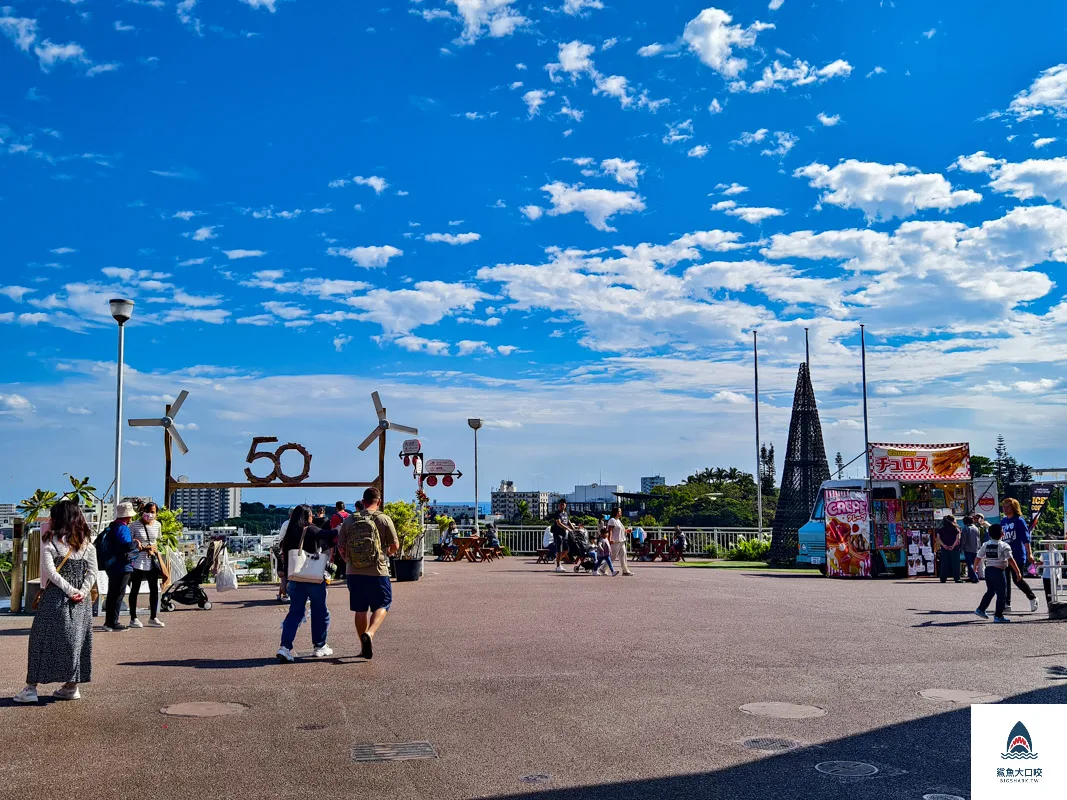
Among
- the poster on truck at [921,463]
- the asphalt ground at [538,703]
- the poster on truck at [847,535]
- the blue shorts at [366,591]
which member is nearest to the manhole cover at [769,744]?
the asphalt ground at [538,703]

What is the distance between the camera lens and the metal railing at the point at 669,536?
1391 inches

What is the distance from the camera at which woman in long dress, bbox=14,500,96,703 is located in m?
8.24

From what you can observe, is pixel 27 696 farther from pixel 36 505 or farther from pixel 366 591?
pixel 36 505

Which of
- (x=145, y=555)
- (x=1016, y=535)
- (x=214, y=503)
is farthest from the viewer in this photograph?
(x=214, y=503)

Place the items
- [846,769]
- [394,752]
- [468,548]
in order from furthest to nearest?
1. [468,548]
2. [394,752]
3. [846,769]

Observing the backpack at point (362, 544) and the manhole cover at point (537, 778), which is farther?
→ the backpack at point (362, 544)

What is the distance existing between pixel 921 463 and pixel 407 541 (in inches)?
532

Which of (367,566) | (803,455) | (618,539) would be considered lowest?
(618,539)

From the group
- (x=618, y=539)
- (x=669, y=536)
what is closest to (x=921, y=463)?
(x=618, y=539)

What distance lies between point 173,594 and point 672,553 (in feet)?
63.3

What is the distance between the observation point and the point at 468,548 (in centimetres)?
3103

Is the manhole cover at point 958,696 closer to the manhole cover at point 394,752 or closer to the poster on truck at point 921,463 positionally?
the manhole cover at point 394,752

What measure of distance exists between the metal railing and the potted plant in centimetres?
984

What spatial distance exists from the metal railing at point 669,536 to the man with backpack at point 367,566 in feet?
76.0
